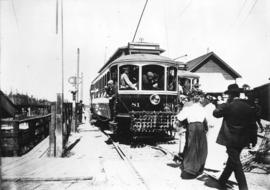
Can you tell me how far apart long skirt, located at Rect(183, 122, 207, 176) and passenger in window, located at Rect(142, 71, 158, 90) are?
5.10 metres

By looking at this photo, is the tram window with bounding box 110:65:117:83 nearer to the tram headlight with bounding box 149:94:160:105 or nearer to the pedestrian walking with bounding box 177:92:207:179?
the tram headlight with bounding box 149:94:160:105

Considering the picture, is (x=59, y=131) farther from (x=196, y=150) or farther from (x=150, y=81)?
(x=150, y=81)

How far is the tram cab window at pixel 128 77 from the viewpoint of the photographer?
11281mm

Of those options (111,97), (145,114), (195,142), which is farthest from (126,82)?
(195,142)

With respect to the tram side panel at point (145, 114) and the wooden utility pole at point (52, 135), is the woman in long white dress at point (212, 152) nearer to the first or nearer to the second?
the tram side panel at point (145, 114)

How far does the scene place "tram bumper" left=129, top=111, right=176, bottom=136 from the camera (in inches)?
418

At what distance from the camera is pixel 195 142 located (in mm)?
6410

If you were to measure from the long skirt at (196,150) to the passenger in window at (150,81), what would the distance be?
16.7 ft

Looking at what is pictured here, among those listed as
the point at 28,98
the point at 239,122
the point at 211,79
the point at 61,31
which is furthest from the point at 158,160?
the point at 211,79

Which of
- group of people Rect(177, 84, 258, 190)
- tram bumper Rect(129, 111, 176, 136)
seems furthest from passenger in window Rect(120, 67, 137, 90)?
group of people Rect(177, 84, 258, 190)

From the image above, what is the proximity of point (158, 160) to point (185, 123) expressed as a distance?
76.8 inches

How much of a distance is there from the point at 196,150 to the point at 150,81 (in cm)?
547

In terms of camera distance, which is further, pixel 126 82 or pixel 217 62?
pixel 217 62

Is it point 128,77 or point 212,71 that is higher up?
point 212,71
